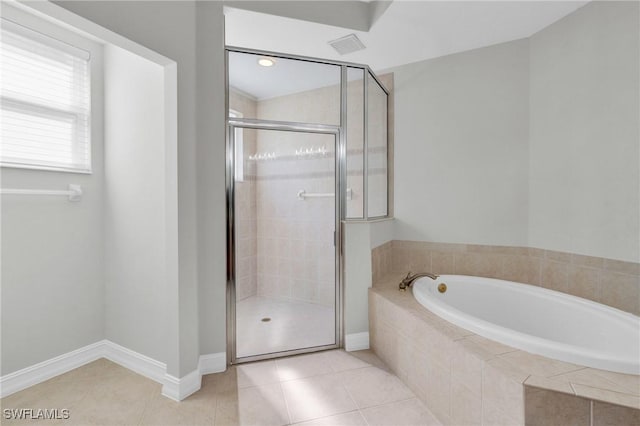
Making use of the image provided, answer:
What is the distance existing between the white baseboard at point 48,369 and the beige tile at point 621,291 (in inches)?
137

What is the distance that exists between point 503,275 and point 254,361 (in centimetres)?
210

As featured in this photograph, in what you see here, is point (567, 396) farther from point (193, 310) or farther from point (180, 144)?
point (180, 144)

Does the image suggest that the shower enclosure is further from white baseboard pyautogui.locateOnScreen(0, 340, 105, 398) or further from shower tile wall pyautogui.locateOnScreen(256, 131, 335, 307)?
white baseboard pyautogui.locateOnScreen(0, 340, 105, 398)

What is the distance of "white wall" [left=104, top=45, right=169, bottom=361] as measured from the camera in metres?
1.93

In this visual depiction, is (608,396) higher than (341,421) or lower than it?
higher

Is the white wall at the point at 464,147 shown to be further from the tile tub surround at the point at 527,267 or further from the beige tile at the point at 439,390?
the beige tile at the point at 439,390

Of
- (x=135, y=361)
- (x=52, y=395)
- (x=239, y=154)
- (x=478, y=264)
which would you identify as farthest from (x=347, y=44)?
(x=52, y=395)

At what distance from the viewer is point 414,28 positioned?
7.34ft

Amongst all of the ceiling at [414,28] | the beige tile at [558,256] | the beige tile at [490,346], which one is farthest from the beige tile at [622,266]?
the ceiling at [414,28]

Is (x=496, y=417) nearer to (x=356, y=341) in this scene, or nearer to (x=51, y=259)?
(x=356, y=341)

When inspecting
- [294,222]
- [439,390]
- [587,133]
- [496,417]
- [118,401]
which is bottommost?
[118,401]

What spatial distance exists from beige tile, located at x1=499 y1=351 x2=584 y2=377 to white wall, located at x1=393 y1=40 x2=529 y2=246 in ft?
4.60

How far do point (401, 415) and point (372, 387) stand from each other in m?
0.27

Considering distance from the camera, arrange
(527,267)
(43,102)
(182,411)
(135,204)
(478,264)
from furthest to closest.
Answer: (478,264), (527,267), (135,204), (43,102), (182,411)
